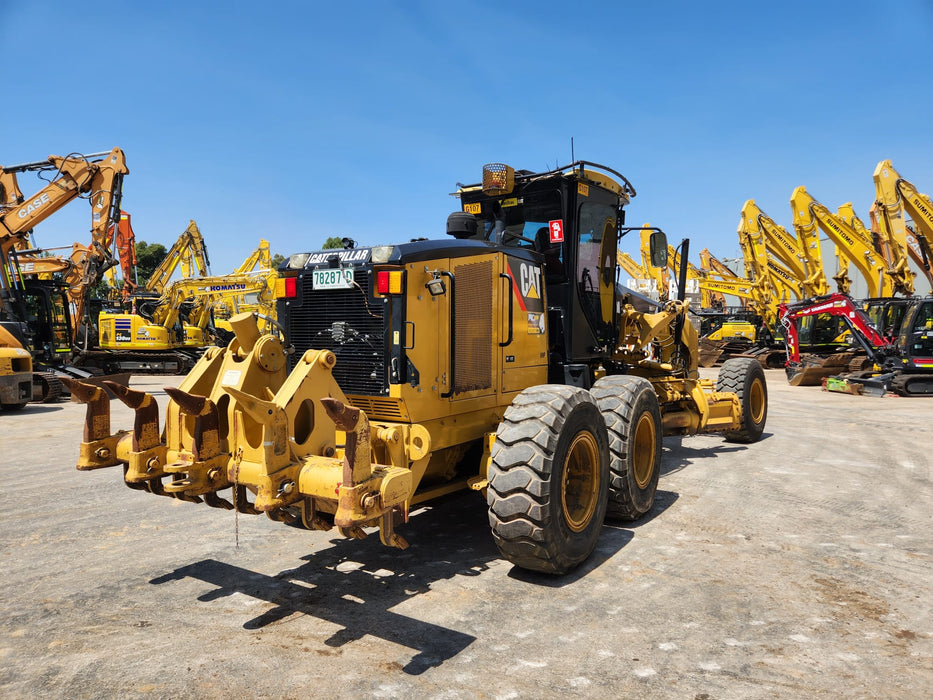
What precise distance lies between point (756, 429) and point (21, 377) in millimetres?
13759

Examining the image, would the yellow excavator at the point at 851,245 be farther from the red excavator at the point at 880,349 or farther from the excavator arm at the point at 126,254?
the excavator arm at the point at 126,254

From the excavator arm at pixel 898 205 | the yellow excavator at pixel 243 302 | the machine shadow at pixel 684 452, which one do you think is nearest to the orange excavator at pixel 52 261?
the yellow excavator at pixel 243 302

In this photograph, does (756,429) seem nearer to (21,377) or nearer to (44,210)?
(21,377)

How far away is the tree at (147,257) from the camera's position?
5294 centimetres

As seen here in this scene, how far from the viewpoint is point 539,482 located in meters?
4.15

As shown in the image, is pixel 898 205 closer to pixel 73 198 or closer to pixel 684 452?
pixel 684 452

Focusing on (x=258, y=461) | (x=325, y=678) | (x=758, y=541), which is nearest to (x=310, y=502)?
(x=258, y=461)

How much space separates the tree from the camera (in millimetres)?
52938

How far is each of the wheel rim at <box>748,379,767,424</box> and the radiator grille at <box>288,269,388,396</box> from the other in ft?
23.8

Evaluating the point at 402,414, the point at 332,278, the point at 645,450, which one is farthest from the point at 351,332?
the point at 645,450

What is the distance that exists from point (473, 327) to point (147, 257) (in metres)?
55.5

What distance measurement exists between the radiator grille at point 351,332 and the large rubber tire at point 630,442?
203 centimetres

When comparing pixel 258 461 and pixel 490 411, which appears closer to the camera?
pixel 258 461

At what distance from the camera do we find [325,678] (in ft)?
10.6
